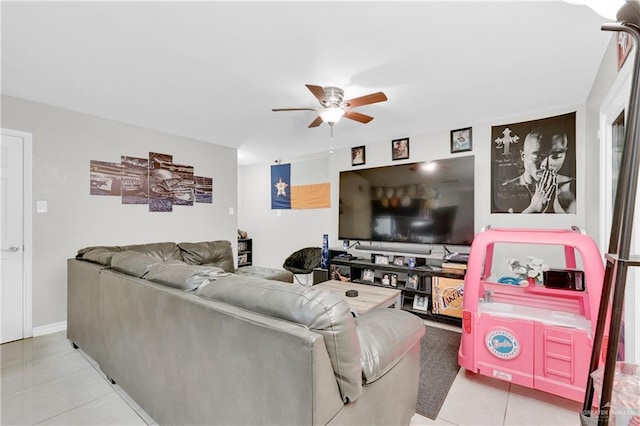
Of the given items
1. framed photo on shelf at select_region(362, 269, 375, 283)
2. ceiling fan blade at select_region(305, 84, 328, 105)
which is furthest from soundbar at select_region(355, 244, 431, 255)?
ceiling fan blade at select_region(305, 84, 328, 105)

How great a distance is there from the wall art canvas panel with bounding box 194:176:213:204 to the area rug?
11.6ft

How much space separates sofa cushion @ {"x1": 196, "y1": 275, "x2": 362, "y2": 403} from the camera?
99 centimetres

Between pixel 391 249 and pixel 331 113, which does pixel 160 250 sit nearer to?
pixel 331 113

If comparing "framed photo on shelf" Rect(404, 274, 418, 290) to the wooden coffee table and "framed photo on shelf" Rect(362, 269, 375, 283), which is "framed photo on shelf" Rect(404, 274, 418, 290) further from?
the wooden coffee table

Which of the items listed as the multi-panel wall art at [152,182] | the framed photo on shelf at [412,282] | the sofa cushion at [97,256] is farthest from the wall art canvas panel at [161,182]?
the framed photo on shelf at [412,282]

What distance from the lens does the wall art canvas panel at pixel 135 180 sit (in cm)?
359

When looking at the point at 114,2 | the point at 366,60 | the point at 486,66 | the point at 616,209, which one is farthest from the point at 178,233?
the point at 616,209

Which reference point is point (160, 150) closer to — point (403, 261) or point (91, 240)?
point (91, 240)

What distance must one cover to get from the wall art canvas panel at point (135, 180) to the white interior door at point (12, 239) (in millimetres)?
891

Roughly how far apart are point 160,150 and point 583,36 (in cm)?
437

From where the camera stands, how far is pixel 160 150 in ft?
12.9

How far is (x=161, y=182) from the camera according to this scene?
12.9ft

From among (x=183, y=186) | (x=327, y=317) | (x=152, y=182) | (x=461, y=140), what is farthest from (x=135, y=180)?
(x=461, y=140)

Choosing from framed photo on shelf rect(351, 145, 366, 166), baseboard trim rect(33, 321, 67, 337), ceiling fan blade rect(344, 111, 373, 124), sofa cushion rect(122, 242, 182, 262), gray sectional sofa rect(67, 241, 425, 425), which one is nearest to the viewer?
gray sectional sofa rect(67, 241, 425, 425)
